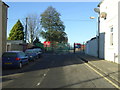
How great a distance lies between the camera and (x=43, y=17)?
6694 centimetres

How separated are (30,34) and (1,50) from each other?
4101 centimetres

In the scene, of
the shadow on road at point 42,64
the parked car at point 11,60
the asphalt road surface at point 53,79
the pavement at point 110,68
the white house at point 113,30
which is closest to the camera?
the asphalt road surface at point 53,79

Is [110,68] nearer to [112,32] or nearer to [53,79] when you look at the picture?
[53,79]

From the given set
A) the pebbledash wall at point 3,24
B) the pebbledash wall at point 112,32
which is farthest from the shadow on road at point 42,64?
the pebbledash wall at point 3,24

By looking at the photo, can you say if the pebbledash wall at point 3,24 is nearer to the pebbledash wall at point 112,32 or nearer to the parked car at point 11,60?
the parked car at point 11,60

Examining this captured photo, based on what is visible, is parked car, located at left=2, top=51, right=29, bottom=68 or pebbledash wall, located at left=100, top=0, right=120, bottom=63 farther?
pebbledash wall, located at left=100, top=0, right=120, bottom=63

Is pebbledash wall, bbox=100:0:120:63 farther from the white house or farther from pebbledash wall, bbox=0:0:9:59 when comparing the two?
pebbledash wall, bbox=0:0:9:59

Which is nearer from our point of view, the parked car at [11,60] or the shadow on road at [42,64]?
the shadow on road at [42,64]

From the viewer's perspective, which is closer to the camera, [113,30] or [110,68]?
[110,68]

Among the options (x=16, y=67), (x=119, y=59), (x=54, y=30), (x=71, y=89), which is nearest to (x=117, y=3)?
(x=119, y=59)

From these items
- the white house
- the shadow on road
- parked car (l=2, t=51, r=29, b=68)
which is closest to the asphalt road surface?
the shadow on road

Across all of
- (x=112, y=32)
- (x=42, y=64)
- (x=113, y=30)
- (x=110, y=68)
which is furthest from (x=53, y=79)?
(x=112, y=32)

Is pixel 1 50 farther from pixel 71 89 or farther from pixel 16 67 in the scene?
pixel 71 89

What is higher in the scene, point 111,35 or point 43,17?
point 43,17
